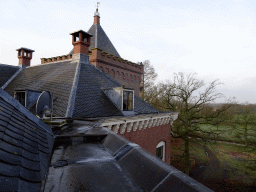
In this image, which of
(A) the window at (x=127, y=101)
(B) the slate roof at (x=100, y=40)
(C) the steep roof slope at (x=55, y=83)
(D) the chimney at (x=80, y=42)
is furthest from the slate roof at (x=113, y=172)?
→ (B) the slate roof at (x=100, y=40)

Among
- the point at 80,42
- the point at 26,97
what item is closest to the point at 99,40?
the point at 80,42

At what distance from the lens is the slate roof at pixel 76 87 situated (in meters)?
8.38

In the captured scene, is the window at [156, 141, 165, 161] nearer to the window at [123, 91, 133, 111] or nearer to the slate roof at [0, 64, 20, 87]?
the window at [123, 91, 133, 111]

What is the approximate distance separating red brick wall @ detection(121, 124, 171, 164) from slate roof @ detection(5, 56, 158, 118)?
1.36 meters

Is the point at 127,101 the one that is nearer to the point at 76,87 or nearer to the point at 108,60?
the point at 76,87

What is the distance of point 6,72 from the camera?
1517 cm

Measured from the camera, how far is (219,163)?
78.2ft

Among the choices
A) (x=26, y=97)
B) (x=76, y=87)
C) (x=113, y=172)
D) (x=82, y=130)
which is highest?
(x=76, y=87)

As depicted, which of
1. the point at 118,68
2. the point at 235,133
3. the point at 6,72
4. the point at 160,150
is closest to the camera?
the point at 160,150

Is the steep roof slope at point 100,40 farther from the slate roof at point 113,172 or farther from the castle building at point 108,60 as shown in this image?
the slate roof at point 113,172

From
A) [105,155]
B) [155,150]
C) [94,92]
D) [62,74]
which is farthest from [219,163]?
[105,155]

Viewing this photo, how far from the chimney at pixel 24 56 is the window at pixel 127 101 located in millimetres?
13576

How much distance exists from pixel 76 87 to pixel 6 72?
1016cm

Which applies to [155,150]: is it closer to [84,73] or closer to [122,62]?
[84,73]
